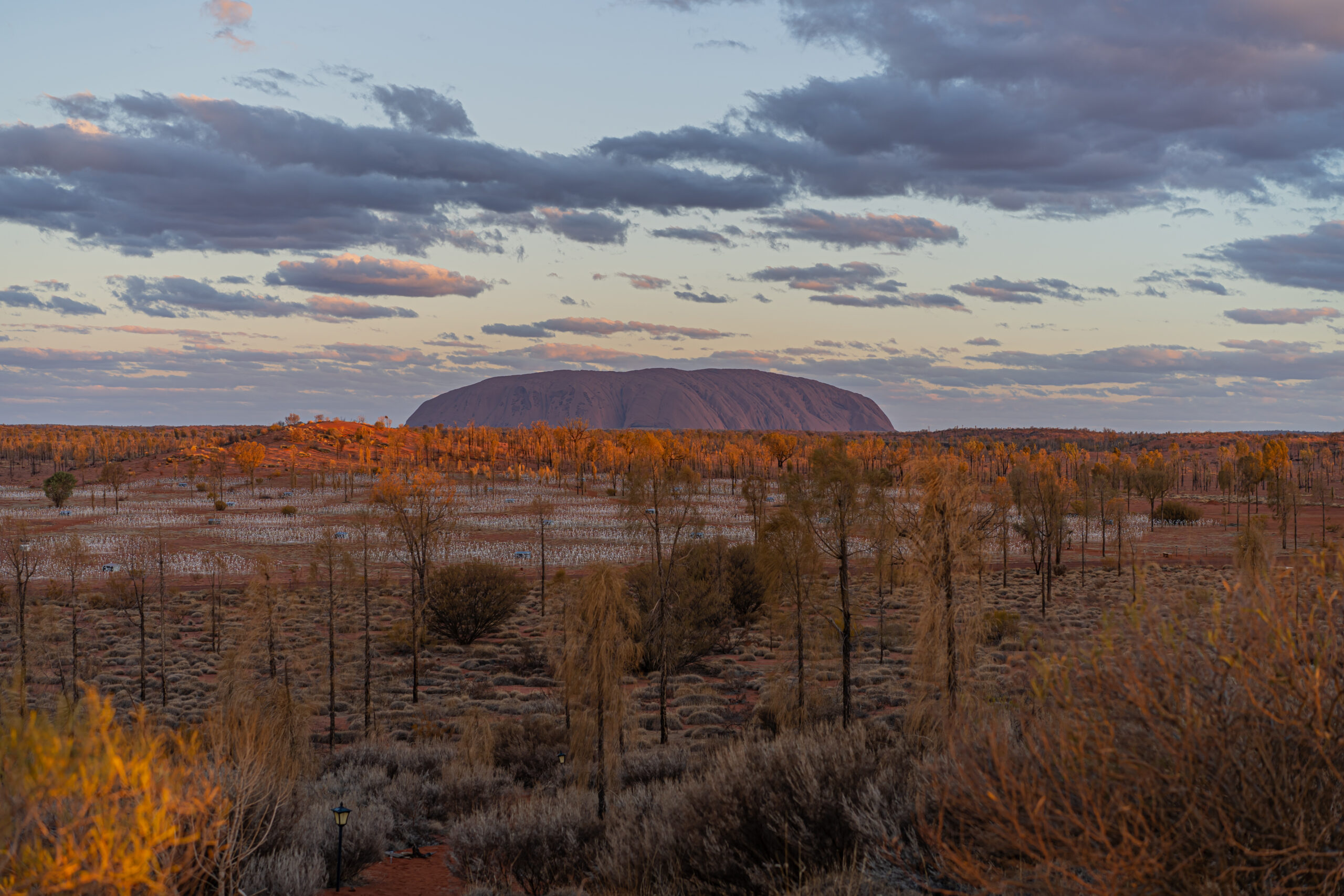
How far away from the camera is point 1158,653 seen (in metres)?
4.58

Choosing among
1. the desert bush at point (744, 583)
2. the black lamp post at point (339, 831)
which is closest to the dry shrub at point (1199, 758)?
the black lamp post at point (339, 831)

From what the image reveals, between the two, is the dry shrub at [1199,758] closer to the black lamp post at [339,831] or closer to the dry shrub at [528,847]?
the dry shrub at [528,847]

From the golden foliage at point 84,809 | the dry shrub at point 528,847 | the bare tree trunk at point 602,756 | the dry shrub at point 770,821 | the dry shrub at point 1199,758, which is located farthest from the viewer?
the bare tree trunk at point 602,756

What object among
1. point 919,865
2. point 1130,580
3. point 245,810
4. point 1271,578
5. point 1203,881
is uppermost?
point 1271,578

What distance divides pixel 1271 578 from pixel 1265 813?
4.34 ft

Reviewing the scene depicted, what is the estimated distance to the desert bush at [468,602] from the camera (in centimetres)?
3350

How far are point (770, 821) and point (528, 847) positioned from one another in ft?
15.1

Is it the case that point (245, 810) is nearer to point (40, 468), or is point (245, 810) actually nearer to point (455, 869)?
point (455, 869)

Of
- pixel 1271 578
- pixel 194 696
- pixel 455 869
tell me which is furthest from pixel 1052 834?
pixel 194 696

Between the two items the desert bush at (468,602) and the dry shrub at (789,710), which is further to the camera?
the desert bush at (468,602)

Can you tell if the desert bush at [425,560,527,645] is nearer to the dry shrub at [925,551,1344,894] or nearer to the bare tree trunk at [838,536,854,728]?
the bare tree trunk at [838,536,854,728]

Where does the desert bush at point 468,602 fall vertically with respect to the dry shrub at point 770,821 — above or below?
below

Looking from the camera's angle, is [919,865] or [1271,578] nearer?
[1271,578]

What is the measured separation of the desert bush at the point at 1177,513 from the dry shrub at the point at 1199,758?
9174cm
